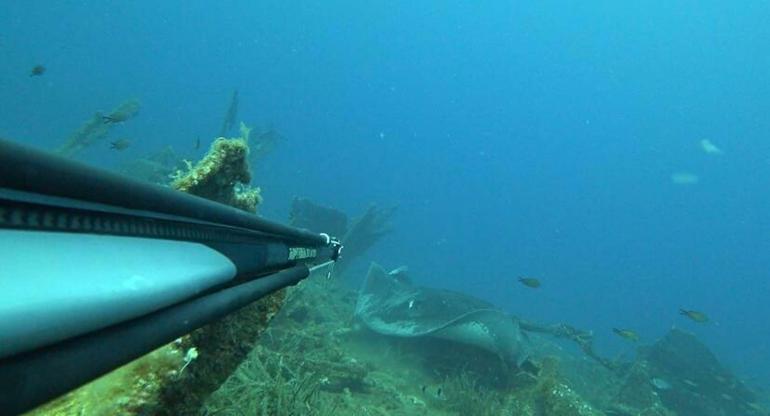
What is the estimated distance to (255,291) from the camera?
68.4 inches

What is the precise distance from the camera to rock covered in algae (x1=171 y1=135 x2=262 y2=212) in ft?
12.1

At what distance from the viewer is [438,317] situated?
999cm

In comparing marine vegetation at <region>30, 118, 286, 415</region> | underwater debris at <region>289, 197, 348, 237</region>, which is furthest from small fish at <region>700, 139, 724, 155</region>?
marine vegetation at <region>30, 118, 286, 415</region>

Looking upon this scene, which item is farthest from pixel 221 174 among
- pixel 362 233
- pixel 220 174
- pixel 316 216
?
pixel 362 233

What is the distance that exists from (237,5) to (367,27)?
49.5 metres

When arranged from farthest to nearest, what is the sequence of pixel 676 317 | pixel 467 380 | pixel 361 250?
1. pixel 676 317
2. pixel 361 250
3. pixel 467 380

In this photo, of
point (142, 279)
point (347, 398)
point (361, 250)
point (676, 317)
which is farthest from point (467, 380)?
point (676, 317)

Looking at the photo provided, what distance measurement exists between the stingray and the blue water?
7701cm

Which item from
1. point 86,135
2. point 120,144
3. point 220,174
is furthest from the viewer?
point 86,135

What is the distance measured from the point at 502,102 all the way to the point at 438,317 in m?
198

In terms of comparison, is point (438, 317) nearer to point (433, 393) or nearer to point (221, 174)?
point (433, 393)

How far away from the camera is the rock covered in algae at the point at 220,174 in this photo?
3697 millimetres

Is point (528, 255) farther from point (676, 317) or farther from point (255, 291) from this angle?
point (255, 291)

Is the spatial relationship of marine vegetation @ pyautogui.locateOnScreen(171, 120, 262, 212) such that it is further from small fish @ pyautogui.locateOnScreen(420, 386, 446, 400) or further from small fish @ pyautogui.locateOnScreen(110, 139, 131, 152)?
small fish @ pyautogui.locateOnScreen(110, 139, 131, 152)
